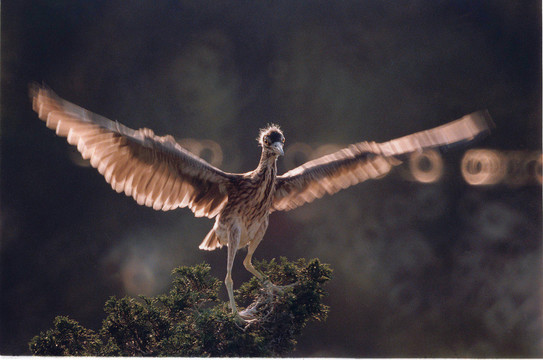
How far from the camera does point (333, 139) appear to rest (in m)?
3.20

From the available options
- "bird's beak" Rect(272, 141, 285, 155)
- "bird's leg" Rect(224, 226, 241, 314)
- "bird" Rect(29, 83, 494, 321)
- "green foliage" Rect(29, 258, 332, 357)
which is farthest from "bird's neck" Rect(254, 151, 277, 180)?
"green foliage" Rect(29, 258, 332, 357)

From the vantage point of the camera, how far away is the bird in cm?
201

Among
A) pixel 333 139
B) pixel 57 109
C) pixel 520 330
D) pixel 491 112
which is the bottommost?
pixel 57 109

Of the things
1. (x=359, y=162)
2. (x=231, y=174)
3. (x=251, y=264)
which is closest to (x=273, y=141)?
(x=231, y=174)

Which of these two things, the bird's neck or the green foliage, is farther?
the bird's neck

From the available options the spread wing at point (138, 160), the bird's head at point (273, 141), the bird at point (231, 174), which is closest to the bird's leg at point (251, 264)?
the bird at point (231, 174)

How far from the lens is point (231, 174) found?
7.70 feet

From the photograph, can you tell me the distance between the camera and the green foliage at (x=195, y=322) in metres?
2.07

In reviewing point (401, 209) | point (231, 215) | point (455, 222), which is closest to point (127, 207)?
point (231, 215)

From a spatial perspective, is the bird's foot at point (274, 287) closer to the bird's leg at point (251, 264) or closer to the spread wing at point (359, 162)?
the bird's leg at point (251, 264)

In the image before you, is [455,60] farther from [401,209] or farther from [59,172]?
[59,172]

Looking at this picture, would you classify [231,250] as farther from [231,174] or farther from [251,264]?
[231,174]

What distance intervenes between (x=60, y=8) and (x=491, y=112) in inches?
97.4

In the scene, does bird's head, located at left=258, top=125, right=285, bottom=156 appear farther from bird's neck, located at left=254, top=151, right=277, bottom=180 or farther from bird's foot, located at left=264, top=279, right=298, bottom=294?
bird's foot, located at left=264, top=279, right=298, bottom=294
